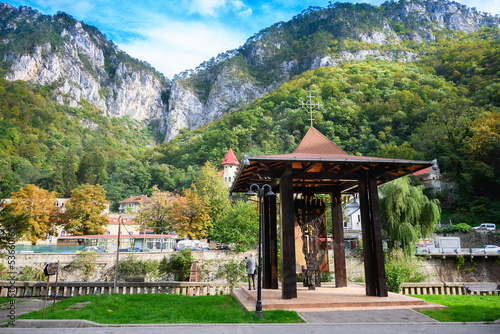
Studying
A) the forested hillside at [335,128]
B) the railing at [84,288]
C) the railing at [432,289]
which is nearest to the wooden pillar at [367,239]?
the railing at [432,289]

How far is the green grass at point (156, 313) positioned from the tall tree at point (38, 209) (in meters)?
34.0

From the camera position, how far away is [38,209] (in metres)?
39.3

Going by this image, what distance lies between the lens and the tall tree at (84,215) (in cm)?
4053

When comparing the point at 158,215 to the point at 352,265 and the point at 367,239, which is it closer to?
the point at 352,265

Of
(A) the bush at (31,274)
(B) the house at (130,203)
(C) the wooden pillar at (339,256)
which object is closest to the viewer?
(C) the wooden pillar at (339,256)

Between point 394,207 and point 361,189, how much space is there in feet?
55.7

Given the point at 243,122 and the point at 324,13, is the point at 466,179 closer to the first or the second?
the point at 243,122

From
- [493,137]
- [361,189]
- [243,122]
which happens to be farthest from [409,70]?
[361,189]

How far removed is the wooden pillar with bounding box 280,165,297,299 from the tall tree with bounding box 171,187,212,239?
27738 mm

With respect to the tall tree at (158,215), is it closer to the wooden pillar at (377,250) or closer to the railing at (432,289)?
the railing at (432,289)

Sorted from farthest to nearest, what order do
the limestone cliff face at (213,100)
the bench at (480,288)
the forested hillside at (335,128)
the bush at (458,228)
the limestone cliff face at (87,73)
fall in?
the limestone cliff face at (213,100)
the limestone cliff face at (87,73)
the forested hillside at (335,128)
the bush at (458,228)
the bench at (480,288)

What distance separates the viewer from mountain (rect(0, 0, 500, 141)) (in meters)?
133

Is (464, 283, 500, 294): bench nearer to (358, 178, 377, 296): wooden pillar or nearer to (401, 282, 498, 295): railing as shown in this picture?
(401, 282, 498, 295): railing

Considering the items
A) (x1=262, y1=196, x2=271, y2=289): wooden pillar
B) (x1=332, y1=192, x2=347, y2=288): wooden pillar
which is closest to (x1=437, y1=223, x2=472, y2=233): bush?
(x1=332, y1=192, x2=347, y2=288): wooden pillar
